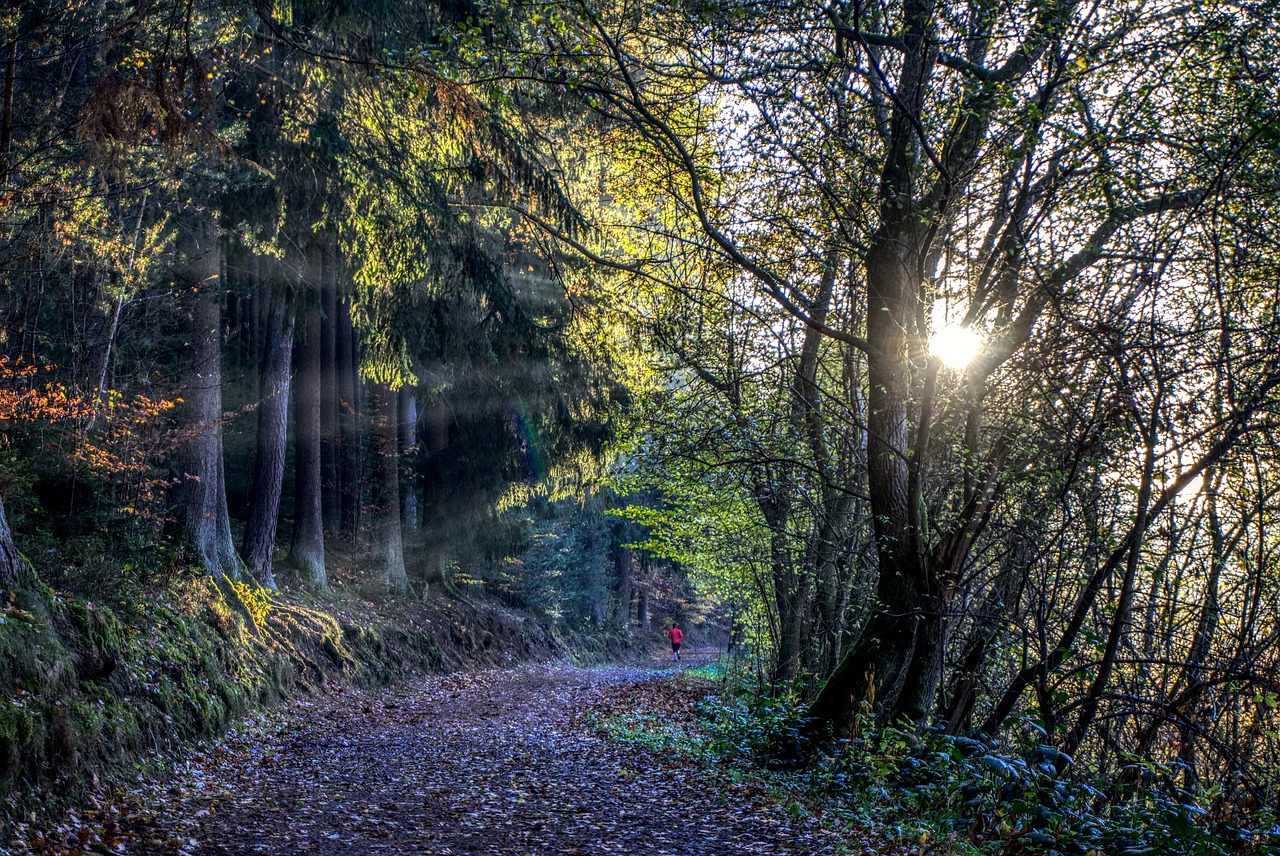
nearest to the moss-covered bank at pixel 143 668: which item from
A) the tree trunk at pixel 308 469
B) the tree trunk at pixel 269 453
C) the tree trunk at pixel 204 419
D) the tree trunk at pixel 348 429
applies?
the tree trunk at pixel 204 419

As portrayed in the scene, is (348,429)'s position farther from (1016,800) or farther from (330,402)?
(1016,800)

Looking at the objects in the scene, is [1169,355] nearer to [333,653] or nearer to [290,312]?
[290,312]

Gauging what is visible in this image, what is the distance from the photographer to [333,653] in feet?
46.2

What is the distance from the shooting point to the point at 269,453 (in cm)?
1470

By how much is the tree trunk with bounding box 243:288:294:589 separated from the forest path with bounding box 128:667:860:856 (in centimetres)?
354

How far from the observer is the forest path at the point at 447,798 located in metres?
5.70

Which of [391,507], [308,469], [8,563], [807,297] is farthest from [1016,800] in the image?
[391,507]

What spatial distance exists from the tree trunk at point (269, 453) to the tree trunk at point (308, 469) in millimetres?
1428

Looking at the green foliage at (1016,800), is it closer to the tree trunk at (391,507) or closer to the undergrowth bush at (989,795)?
the undergrowth bush at (989,795)

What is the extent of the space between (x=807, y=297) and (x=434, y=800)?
241 inches

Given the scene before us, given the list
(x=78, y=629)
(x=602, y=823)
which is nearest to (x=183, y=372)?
(x=78, y=629)

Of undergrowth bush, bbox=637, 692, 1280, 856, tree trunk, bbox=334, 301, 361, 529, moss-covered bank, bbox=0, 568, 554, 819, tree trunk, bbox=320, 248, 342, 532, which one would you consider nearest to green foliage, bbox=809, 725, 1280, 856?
undergrowth bush, bbox=637, 692, 1280, 856

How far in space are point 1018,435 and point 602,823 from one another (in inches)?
170

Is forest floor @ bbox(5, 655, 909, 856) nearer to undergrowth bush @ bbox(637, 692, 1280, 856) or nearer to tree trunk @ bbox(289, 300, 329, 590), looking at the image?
undergrowth bush @ bbox(637, 692, 1280, 856)
